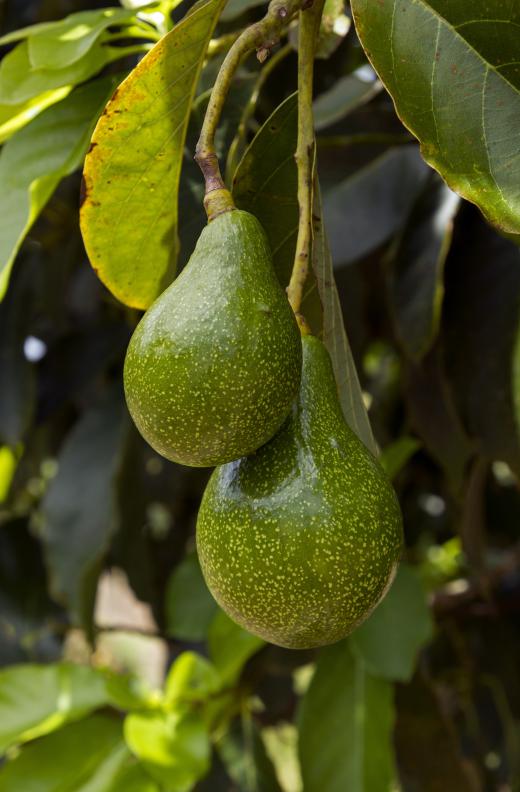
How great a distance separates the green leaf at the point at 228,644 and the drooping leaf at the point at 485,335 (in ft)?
1.66

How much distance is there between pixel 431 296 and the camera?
112 cm

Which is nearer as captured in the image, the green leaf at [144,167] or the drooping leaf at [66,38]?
the green leaf at [144,167]

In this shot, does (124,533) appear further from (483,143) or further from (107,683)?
(483,143)

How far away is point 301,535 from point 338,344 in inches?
8.9

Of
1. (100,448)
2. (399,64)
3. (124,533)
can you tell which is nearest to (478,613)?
(124,533)

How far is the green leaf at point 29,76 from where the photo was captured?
85 cm

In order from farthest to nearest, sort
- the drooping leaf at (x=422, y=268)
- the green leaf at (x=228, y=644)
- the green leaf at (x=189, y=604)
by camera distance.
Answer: the green leaf at (x=189, y=604) < the green leaf at (x=228, y=644) < the drooping leaf at (x=422, y=268)

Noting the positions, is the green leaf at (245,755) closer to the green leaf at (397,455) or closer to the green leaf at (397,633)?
the green leaf at (397,633)

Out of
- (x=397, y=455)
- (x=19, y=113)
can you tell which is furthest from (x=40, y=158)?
(x=397, y=455)

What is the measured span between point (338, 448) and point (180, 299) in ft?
0.53

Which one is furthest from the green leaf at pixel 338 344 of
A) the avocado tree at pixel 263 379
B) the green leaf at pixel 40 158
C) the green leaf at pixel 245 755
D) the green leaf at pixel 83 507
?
the green leaf at pixel 245 755

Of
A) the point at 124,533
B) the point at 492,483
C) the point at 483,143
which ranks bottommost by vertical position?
the point at 492,483

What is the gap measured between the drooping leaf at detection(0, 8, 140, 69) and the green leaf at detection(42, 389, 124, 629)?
0.80 m

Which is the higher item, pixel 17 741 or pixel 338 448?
pixel 338 448
